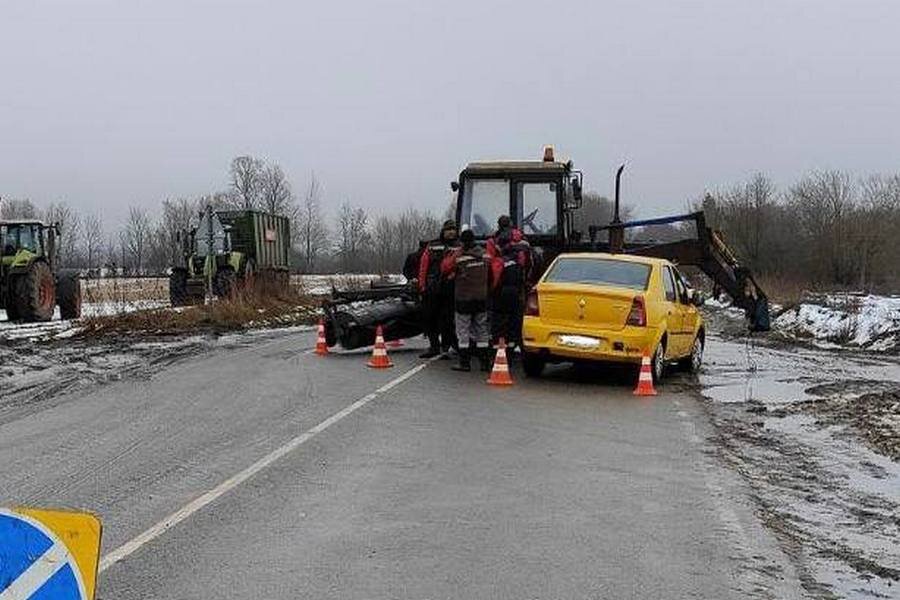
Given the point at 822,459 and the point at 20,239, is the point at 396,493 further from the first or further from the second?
the point at 20,239

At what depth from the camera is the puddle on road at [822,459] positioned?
590 centimetres

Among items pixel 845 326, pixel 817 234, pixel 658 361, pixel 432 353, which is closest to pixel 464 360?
pixel 432 353

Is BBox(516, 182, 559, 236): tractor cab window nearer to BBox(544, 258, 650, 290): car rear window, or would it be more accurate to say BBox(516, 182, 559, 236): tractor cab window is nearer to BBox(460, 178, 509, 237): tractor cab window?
BBox(460, 178, 509, 237): tractor cab window

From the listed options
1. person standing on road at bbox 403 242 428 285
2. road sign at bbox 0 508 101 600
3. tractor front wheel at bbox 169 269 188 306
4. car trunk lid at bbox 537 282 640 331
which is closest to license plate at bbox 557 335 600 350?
car trunk lid at bbox 537 282 640 331

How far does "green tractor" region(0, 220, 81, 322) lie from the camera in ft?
84.1

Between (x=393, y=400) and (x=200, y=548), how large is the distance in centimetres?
585

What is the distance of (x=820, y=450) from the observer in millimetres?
9422

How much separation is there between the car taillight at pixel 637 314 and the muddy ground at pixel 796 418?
122 centimetres

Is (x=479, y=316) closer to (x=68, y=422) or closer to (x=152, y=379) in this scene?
(x=152, y=379)

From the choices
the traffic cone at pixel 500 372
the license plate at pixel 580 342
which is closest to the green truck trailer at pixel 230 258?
the traffic cone at pixel 500 372

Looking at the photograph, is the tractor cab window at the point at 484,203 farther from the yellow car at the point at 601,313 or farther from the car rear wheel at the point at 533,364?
the car rear wheel at the point at 533,364

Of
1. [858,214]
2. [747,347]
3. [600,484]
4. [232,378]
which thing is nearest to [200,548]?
[600,484]

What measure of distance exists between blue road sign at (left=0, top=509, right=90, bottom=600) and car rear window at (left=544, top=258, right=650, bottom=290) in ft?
35.7

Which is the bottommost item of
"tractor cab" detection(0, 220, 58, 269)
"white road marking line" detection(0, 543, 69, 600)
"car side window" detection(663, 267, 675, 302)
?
"white road marking line" detection(0, 543, 69, 600)
